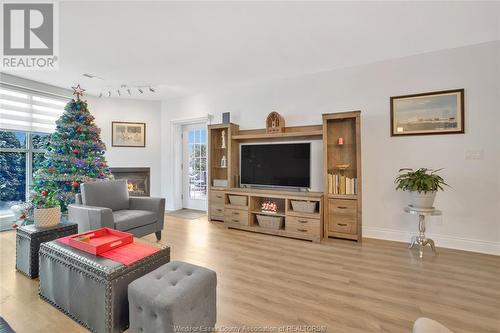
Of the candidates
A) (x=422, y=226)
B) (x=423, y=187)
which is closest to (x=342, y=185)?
(x=423, y=187)

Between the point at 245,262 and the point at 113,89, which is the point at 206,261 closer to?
the point at 245,262

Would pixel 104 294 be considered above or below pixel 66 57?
below

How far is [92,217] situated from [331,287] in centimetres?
257

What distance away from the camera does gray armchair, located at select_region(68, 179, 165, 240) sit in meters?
2.54

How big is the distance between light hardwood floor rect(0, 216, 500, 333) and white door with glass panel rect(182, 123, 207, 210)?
2.06m

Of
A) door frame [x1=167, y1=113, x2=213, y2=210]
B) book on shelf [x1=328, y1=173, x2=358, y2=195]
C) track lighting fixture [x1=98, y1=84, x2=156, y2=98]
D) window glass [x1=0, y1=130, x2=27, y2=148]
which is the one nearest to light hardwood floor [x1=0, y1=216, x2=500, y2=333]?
book on shelf [x1=328, y1=173, x2=358, y2=195]

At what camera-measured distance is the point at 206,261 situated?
257cm

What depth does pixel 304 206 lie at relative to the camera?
3.30m

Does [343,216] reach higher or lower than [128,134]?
lower

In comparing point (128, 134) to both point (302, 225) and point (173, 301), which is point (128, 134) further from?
point (173, 301)

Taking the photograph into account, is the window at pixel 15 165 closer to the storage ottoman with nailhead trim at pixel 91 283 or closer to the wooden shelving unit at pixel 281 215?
the storage ottoman with nailhead trim at pixel 91 283

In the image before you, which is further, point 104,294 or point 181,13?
point 181,13

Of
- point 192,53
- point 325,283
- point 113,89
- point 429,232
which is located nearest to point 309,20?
point 192,53

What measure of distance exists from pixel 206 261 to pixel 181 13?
2.61 m
